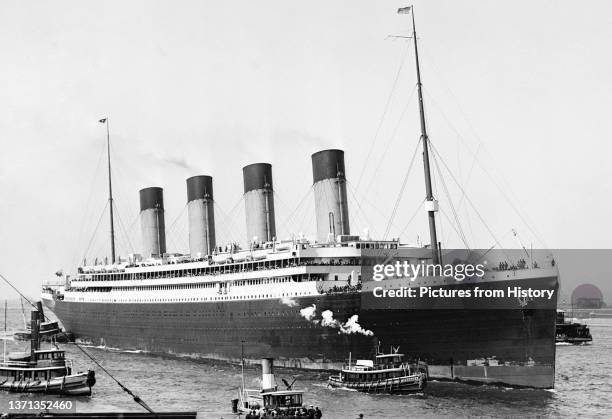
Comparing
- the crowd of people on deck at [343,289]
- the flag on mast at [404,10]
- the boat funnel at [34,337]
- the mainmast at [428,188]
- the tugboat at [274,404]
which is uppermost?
the flag on mast at [404,10]

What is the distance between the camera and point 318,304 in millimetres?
46594

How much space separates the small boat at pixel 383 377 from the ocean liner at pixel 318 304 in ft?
7.25

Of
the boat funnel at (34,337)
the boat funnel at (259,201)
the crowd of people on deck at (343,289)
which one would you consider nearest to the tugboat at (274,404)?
the crowd of people on deck at (343,289)

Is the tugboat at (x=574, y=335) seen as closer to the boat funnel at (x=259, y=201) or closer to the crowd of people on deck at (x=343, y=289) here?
the boat funnel at (x=259, y=201)

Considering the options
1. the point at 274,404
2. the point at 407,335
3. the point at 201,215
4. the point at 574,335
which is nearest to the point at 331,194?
the point at 407,335

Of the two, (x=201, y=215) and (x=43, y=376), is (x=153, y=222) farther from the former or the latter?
(x=43, y=376)

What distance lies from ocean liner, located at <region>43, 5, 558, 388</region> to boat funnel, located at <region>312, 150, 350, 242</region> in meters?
0.08

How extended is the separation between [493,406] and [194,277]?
29.4m

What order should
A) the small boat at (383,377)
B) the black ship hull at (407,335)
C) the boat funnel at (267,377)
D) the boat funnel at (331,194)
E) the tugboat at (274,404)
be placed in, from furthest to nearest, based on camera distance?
1. the boat funnel at (331,194)
2. the black ship hull at (407,335)
3. the small boat at (383,377)
4. the boat funnel at (267,377)
5. the tugboat at (274,404)

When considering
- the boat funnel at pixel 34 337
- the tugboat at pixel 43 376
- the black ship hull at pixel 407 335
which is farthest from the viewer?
the boat funnel at pixel 34 337

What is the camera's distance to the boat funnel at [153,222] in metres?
77.2

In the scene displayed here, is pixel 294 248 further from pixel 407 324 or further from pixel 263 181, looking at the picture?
pixel 263 181

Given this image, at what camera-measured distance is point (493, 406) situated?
36438 millimetres

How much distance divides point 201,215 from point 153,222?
898cm
